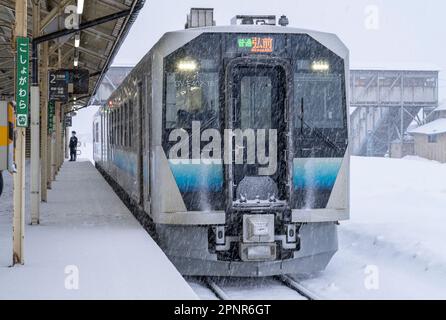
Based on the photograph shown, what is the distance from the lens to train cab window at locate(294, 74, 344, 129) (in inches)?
337

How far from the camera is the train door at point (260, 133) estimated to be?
8.51 m

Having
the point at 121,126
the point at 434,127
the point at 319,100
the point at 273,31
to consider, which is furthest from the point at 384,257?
the point at 434,127

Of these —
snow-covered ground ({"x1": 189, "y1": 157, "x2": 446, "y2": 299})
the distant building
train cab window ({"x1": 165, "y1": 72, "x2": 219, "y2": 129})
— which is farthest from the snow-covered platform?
the distant building

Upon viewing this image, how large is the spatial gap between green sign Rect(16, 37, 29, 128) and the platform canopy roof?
12.2 feet

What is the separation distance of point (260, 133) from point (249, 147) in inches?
8.6

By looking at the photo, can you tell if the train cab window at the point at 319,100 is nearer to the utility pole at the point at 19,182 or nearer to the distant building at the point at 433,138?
the utility pole at the point at 19,182

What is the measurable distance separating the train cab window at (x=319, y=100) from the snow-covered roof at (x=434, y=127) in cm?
3230

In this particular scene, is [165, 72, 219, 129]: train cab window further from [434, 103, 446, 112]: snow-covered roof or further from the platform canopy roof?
[434, 103, 446, 112]: snow-covered roof

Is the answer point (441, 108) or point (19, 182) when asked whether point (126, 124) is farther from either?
point (441, 108)

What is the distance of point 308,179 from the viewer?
28.1 ft
